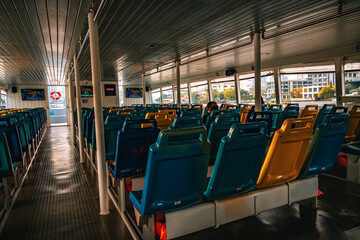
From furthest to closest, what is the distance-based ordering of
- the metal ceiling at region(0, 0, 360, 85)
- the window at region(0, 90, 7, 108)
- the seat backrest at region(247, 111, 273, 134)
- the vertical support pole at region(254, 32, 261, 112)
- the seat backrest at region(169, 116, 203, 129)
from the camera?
the window at region(0, 90, 7, 108)
the vertical support pole at region(254, 32, 261, 112)
the metal ceiling at region(0, 0, 360, 85)
the seat backrest at region(247, 111, 273, 134)
the seat backrest at region(169, 116, 203, 129)

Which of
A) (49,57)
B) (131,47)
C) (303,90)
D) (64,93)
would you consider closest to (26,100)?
(64,93)

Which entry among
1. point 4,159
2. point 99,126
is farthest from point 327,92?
point 4,159

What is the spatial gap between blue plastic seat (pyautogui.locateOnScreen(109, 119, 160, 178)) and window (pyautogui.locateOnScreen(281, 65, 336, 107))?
30.3 ft

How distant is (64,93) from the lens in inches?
659

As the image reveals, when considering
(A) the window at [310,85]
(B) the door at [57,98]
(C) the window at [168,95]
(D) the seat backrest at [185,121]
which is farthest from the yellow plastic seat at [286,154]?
(C) the window at [168,95]

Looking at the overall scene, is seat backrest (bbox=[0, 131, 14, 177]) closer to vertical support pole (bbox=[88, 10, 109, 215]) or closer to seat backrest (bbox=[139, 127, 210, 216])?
vertical support pole (bbox=[88, 10, 109, 215])

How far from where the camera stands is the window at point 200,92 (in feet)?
52.9

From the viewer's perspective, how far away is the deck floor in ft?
7.33

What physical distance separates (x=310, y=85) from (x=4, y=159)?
37.3 ft

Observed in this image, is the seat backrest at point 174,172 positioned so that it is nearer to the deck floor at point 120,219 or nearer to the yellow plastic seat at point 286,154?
the yellow plastic seat at point 286,154

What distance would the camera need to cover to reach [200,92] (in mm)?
16922

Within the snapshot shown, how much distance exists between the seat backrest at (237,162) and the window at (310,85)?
899 cm

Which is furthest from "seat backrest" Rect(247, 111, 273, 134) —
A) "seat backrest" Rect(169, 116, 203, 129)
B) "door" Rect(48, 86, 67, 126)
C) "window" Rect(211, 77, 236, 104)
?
"door" Rect(48, 86, 67, 126)

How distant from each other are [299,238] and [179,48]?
21.5ft
